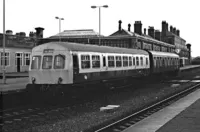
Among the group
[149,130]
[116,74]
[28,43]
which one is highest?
[28,43]

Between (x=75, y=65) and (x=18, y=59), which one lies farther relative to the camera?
(x=18, y=59)

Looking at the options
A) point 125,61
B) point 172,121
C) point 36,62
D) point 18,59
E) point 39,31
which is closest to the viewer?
point 172,121

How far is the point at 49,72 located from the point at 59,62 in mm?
709

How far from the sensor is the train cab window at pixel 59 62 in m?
15.5

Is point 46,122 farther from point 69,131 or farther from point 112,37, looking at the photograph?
point 112,37

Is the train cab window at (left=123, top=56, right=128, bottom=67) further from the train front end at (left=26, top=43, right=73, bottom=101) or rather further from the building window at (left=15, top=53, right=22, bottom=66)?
the building window at (left=15, top=53, right=22, bottom=66)

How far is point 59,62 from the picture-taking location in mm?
15617

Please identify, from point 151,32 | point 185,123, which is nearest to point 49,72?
point 185,123

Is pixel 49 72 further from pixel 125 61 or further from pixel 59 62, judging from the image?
pixel 125 61

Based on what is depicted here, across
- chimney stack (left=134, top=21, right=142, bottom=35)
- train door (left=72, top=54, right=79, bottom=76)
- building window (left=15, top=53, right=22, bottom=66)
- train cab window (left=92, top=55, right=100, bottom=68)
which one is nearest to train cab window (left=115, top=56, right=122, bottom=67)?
train cab window (left=92, top=55, right=100, bottom=68)

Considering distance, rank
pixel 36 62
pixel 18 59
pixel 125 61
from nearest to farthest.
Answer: pixel 36 62 → pixel 125 61 → pixel 18 59

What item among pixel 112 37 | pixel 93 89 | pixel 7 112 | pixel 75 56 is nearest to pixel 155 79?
pixel 93 89

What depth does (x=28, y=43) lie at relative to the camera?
46250 mm

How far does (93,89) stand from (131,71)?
18.2 feet
